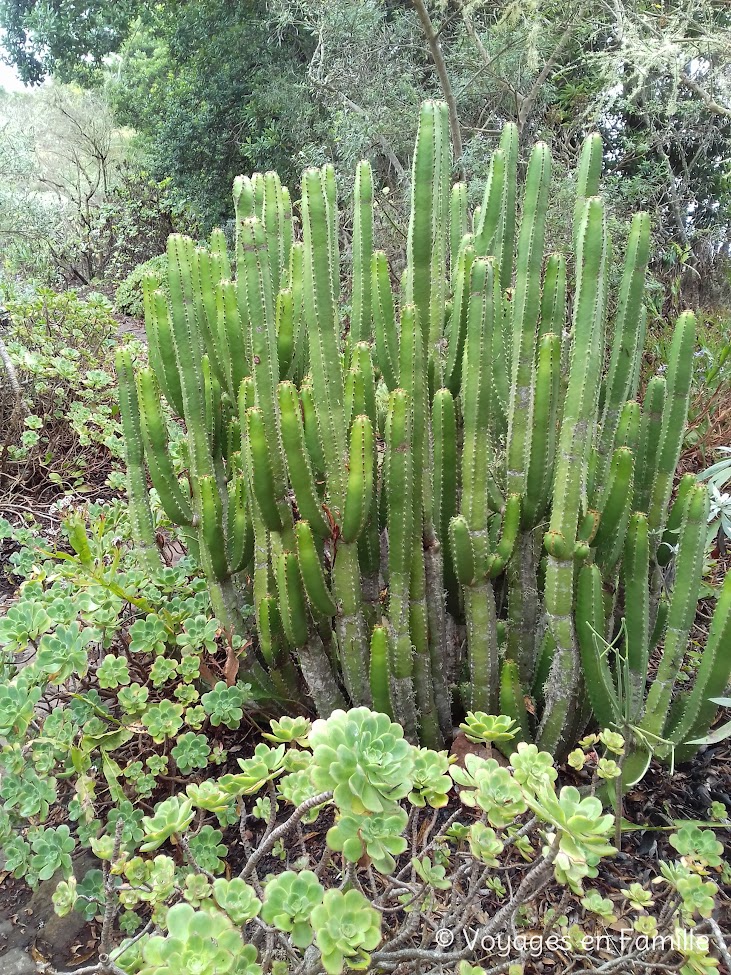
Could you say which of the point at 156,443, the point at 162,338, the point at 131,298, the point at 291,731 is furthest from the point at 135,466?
the point at 131,298

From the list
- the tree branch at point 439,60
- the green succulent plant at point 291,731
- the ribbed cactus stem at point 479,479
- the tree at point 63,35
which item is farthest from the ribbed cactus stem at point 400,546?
the tree at point 63,35

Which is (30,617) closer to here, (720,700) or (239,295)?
(239,295)

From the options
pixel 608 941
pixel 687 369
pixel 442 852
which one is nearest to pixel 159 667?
pixel 442 852

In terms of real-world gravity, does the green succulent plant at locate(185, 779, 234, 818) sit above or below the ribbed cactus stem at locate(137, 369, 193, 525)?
below

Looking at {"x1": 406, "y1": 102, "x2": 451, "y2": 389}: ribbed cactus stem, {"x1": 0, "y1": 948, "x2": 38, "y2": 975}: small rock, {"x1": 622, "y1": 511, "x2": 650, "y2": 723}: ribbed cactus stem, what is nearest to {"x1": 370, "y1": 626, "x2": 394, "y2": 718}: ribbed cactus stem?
{"x1": 622, "y1": 511, "x2": 650, "y2": 723}: ribbed cactus stem

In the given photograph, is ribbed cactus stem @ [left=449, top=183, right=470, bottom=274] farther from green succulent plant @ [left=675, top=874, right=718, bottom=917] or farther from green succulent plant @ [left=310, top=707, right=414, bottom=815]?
green succulent plant @ [left=675, top=874, right=718, bottom=917]

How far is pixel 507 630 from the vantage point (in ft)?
5.73

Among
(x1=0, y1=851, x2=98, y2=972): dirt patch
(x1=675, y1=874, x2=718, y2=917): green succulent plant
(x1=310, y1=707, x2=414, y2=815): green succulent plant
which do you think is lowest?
(x1=0, y1=851, x2=98, y2=972): dirt patch

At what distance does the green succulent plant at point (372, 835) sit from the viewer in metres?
0.85

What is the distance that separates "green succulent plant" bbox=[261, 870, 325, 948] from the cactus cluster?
1.86 feet

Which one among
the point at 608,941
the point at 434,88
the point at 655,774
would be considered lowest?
the point at 655,774

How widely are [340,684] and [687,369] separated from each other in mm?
1241

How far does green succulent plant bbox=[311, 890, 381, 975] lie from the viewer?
81cm

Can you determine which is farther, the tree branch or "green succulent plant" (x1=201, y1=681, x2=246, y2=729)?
the tree branch
